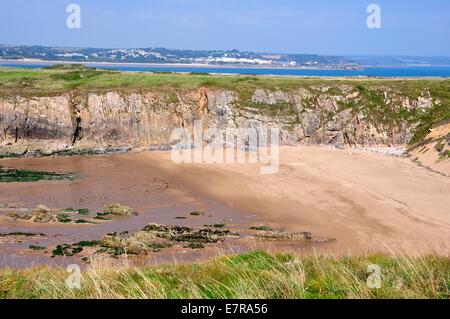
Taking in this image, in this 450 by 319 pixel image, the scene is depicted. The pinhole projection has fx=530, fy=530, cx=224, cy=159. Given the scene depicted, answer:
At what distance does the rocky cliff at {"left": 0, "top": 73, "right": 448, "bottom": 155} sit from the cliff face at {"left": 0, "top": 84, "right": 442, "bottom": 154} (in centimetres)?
7

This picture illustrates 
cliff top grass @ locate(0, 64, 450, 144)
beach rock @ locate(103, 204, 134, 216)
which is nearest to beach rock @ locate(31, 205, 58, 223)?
beach rock @ locate(103, 204, 134, 216)

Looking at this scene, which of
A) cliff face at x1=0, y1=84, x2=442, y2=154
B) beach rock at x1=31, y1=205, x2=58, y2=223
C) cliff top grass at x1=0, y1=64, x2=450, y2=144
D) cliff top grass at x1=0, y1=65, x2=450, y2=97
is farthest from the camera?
cliff top grass at x1=0, y1=65, x2=450, y2=97

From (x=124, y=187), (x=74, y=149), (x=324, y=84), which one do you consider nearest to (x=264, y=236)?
(x=124, y=187)

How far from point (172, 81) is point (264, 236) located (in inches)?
1101

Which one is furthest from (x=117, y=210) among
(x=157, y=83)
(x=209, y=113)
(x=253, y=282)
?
(x=157, y=83)

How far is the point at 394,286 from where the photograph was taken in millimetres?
6441

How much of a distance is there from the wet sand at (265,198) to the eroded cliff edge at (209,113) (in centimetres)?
382

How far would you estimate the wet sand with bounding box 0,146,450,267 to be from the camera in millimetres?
18672

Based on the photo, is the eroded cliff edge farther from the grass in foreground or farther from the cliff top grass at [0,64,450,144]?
the grass in foreground

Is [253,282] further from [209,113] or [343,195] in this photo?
[209,113]

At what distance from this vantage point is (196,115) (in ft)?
136

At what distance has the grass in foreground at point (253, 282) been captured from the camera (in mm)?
6156
